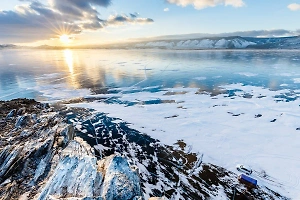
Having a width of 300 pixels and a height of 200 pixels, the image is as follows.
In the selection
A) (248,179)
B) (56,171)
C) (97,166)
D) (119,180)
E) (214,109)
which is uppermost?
(56,171)

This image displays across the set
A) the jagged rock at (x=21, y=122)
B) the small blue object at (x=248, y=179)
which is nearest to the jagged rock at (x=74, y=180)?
the jagged rock at (x=21, y=122)

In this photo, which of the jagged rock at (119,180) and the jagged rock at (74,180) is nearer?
the jagged rock at (74,180)

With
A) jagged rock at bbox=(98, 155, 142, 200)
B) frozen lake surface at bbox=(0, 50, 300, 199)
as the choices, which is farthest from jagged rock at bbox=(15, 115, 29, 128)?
frozen lake surface at bbox=(0, 50, 300, 199)

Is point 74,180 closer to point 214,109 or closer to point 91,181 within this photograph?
point 91,181

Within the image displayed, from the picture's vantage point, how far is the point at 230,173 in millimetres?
16531

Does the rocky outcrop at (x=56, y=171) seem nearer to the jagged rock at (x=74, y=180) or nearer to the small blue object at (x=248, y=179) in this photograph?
the jagged rock at (x=74, y=180)

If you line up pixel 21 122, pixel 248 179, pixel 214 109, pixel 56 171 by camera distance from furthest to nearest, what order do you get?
pixel 214 109, pixel 21 122, pixel 248 179, pixel 56 171

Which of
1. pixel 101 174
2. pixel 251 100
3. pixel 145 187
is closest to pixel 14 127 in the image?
pixel 101 174

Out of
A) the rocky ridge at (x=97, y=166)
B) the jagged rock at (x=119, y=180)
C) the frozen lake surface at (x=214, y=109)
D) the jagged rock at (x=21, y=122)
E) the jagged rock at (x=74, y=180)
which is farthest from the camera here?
the frozen lake surface at (x=214, y=109)

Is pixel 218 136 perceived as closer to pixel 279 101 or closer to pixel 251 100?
pixel 251 100

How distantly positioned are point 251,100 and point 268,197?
68.3 feet

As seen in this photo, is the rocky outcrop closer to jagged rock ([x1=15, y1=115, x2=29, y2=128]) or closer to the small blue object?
jagged rock ([x1=15, y1=115, x2=29, y2=128])

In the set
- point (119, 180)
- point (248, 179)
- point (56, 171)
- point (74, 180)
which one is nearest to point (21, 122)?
point (56, 171)

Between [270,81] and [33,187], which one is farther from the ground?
[33,187]
